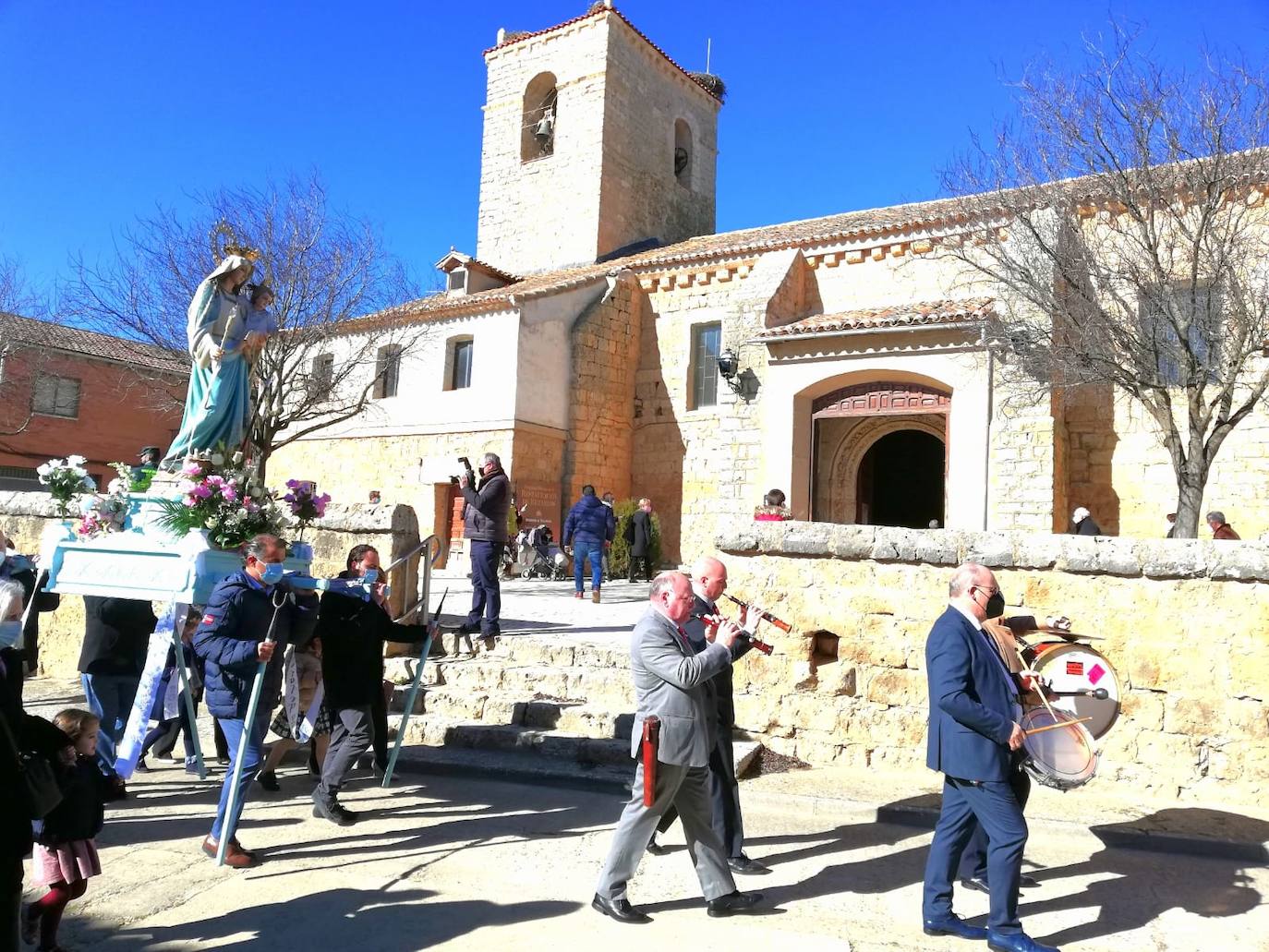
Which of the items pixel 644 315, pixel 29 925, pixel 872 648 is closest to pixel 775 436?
pixel 644 315

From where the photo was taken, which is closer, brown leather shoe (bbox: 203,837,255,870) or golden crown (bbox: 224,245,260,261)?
brown leather shoe (bbox: 203,837,255,870)

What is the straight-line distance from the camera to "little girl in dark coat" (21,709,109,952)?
11.3 ft

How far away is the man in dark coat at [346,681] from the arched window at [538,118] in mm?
22113

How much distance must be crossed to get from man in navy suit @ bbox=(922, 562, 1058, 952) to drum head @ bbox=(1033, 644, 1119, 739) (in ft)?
0.95

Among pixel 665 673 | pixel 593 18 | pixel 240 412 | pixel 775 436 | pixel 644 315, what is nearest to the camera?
pixel 665 673

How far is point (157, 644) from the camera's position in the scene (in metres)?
4.98

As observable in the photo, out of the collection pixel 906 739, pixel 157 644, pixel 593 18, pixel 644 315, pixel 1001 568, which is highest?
pixel 593 18

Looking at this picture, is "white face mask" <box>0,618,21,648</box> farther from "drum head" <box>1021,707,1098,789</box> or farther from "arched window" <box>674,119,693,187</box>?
"arched window" <box>674,119,693,187</box>

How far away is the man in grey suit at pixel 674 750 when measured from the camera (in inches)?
155

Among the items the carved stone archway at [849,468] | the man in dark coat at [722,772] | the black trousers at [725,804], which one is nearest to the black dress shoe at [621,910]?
the man in dark coat at [722,772]

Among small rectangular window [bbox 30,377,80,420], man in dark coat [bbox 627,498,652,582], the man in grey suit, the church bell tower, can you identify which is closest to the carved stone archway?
man in dark coat [bbox 627,498,652,582]

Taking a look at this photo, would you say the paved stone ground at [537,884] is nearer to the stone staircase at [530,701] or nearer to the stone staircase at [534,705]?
the stone staircase at [534,705]

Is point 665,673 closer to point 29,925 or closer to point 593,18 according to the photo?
point 29,925

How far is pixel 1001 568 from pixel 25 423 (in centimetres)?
2689
